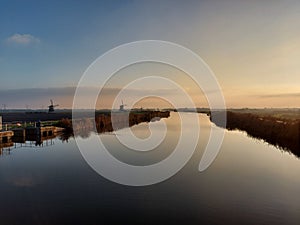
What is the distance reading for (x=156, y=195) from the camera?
39.1ft

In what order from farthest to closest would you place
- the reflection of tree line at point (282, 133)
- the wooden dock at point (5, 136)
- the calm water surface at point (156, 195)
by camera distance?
the wooden dock at point (5, 136), the reflection of tree line at point (282, 133), the calm water surface at point (156, 195)

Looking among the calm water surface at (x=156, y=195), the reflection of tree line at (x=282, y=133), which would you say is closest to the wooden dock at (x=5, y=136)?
the calm water surface at (x=156, y=195)

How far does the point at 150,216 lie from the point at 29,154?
15008 mm

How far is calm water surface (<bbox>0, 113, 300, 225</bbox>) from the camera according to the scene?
31.6ft

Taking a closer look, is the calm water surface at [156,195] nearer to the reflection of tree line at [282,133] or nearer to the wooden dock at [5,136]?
the reflection of tree line at [282,133]

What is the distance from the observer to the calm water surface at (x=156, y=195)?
962 centimetres

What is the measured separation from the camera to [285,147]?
23.5 metres

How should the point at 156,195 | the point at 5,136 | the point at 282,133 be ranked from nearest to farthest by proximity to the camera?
the point at 156,195
the point at 5,136
the point at 282,133

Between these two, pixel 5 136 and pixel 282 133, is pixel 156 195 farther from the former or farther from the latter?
pixel 5 136

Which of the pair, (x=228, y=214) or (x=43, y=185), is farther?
(x=43, y=185)

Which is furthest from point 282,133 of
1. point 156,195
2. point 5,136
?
point 5,136

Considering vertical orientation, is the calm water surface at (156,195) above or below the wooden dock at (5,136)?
below

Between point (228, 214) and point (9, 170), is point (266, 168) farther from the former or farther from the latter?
point (9, 170)

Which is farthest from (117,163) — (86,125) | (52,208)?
(86,125)
